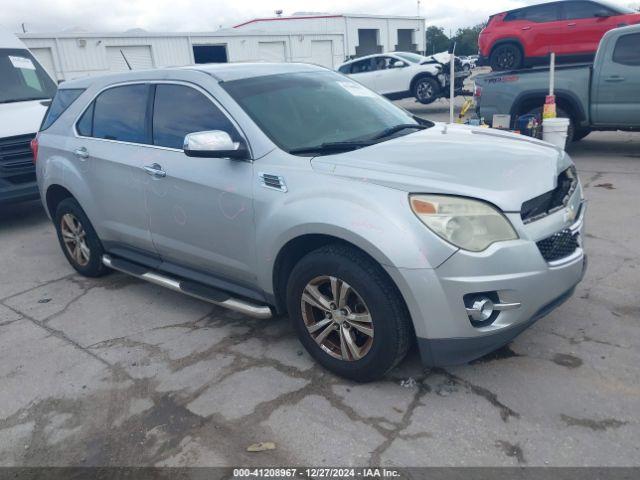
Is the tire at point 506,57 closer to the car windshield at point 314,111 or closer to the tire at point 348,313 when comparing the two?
the car windshield at point 314,111

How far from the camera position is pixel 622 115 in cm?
824

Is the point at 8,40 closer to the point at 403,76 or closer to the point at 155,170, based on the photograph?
the point at 155,170

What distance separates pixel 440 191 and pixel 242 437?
1.58 metres

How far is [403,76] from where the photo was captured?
16078mm

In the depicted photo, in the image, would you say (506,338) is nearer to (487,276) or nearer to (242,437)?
(487,276)

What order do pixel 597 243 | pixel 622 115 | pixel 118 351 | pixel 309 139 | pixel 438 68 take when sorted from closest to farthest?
pixel 309 139, pixel 118 351, pixel 597 243, pixel 622 115, pixel 438 68

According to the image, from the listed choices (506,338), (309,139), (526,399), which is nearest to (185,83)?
(309,139)

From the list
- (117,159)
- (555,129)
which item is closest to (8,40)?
(117,159)

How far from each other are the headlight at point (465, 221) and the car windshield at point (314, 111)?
2.66 feet

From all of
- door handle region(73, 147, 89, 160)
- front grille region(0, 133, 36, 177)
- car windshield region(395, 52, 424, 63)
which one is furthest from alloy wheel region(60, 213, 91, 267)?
car windshield region(395, 52, 424, 63)

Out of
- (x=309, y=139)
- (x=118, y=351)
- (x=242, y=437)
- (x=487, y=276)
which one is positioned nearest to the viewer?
(x=487, y=276)

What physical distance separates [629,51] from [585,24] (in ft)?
16.3

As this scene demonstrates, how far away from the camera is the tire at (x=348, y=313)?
109 inches

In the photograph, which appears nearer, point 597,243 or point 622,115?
point 597,243
